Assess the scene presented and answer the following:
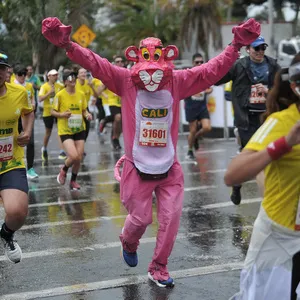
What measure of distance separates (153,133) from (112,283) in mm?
1220

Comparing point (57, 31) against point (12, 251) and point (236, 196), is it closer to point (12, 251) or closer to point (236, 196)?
point (12, 251)

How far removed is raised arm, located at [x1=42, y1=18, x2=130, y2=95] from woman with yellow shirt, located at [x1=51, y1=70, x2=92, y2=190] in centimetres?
507

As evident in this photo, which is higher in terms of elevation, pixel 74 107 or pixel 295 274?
pixel 295 274

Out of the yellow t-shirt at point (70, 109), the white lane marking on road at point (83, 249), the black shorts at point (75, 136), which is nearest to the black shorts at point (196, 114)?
the yellow t-shirt at point (70, 109)

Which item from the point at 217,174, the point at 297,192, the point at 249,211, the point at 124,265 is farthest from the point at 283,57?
the point at 297,192

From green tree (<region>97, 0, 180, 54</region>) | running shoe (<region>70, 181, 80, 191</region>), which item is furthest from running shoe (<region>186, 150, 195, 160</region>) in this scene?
green tree (<region>97, 0, 180, 54</region>)

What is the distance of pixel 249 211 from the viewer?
936 cm

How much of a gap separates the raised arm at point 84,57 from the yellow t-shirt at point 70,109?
5401mm

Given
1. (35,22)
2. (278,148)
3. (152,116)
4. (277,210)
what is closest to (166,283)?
→ (152,116)

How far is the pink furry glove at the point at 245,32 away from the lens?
623 cm

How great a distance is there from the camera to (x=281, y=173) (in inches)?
158

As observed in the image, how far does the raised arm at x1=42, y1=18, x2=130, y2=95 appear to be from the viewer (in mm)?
6148

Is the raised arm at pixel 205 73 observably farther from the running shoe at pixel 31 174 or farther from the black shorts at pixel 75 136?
the running shoe at pixel 31 174

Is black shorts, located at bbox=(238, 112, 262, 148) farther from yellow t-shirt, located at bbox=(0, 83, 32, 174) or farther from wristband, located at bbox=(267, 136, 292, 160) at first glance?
wristband, located at bbox=(267, 136, 292, 160)
